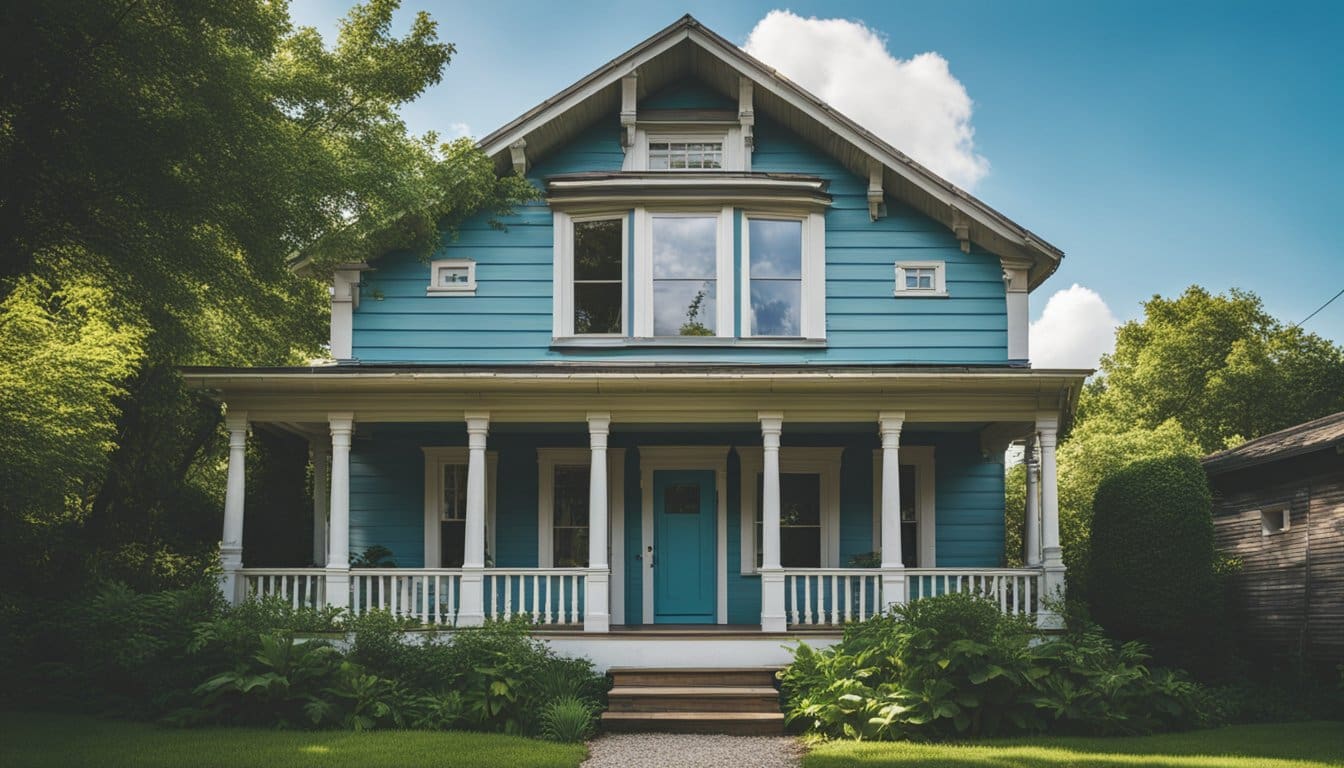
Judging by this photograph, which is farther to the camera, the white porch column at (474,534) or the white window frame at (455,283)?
the white window frame at (455,283)

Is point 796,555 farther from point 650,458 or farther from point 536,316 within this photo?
point 536,316

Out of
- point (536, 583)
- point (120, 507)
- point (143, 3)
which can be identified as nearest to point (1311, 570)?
point (536, 583)

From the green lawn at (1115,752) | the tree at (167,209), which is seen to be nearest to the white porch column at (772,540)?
the green lawn at (1115,752)

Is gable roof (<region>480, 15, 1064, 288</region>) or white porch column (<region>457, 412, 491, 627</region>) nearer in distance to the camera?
white porch column (<region>457, 412, 491, 627</region>)

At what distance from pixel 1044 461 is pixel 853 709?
13.7 ft

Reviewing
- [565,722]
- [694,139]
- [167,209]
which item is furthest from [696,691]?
[694,139]

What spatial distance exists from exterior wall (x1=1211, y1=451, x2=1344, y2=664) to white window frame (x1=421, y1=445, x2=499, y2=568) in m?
10.0

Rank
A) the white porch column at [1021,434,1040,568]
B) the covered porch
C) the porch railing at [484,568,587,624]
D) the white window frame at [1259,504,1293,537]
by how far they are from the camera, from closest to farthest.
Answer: the porch railing at [484,568,587,624] < the covered porch < the white window frame at [1259,504,1293,537] < the white porch column at [1021,434,1040,568]

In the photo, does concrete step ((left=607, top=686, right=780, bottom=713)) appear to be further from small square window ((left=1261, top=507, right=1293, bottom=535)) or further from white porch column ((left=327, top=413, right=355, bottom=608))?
small square window ((left=1261, top=507, right=1293, bottom=535))

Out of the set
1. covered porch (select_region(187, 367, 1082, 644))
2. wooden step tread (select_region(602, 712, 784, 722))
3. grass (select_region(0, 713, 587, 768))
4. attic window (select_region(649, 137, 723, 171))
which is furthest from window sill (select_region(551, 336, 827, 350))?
grass (select_region(0, 713, 587, 768))

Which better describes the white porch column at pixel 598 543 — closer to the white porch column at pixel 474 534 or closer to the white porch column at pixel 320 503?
the white porch column at pixel 474 534

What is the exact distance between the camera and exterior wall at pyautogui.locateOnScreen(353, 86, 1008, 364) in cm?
1373

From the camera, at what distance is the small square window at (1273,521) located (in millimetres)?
13406

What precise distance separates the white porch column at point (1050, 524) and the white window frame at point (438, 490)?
23.1 ft
